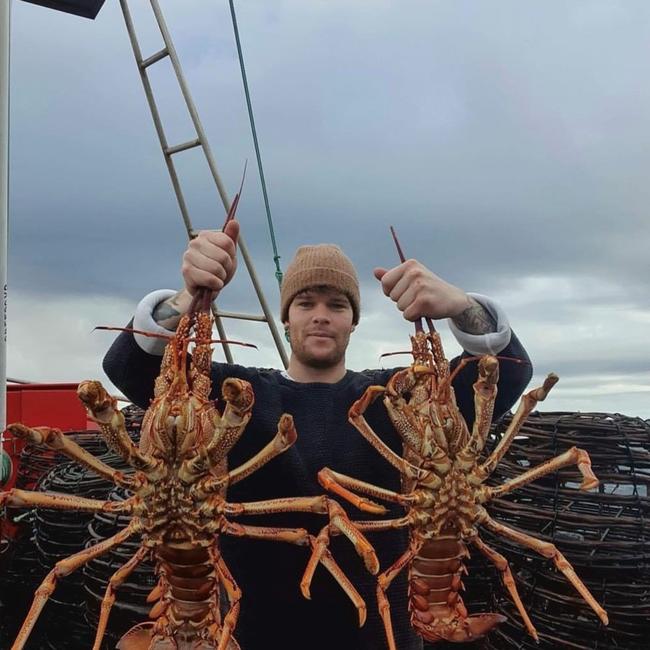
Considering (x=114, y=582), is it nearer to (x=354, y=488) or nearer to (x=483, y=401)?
(x=354, y=488)

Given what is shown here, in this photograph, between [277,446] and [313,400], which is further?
[313,400]

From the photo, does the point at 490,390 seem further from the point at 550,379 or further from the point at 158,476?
the point at 158,476

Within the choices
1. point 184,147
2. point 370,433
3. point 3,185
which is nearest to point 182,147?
point 184,147

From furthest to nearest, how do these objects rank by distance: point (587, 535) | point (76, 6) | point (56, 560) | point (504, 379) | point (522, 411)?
point (76, 6) → point (56, 560) → point (587, 535) → point (504, 379) → point (522, 411)

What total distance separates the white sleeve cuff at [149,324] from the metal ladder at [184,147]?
2.31 m

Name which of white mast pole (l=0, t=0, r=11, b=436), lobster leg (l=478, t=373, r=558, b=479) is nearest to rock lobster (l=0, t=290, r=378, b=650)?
lobster leg (l=478, t=373, r=558, b=479)

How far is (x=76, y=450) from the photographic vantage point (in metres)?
1.94

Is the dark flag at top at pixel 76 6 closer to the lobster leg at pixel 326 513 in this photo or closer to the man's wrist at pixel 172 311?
the man's wrist at pixel 172 311

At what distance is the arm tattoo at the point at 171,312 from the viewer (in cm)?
220

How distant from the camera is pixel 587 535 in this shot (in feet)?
8.84

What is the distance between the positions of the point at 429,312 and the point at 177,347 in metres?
0.81

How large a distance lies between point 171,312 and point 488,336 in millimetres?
1086

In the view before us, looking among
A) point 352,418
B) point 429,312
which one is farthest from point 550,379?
point 352,418

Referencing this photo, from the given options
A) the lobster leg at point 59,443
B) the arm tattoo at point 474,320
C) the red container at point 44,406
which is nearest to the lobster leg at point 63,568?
the lobster leg at point 59,443
